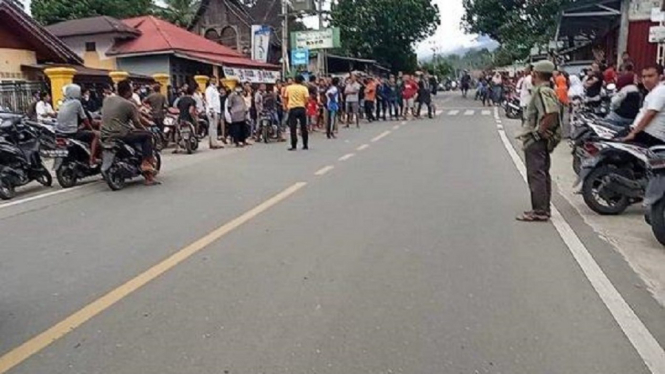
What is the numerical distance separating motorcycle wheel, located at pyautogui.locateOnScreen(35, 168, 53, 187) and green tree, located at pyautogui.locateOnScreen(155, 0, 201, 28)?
136ft

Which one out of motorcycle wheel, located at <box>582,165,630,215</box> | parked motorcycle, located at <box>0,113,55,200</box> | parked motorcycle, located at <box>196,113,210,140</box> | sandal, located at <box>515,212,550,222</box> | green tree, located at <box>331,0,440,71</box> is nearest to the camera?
sandal, located at <box>515,212,550,222</box>

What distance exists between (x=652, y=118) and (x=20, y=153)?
935 centimetres

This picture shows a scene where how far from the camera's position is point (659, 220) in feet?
23.2

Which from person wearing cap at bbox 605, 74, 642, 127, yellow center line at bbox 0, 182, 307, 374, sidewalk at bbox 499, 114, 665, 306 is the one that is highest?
person wearing cap at bbox 605, 74, 642, 127

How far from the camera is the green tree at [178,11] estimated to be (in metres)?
52.8

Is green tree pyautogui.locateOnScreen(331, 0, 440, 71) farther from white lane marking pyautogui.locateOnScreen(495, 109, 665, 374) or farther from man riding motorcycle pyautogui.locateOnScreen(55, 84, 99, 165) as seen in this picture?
white lane marking pyautogui.locateOnScreen(495, 109, 665, 374)

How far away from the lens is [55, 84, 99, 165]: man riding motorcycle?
1184cm

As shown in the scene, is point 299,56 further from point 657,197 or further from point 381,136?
point 657,197

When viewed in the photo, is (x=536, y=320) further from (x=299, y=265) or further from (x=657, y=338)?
(x=299, y=265)

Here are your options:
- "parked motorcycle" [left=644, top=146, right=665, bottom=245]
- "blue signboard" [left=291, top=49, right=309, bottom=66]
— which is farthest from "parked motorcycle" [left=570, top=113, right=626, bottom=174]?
"blue signboard" [left=291, top=49, right=309, bottom=66]

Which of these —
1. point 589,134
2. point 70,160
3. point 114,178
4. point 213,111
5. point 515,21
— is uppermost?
point 515,21

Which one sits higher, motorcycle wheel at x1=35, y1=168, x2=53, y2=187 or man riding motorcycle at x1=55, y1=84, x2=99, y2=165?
man riding motorcycle at x1=55, y1=84, x2=99, y2=165

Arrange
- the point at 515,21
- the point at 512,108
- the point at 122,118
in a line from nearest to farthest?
the point at 122,118
the point at 512,108
the point at 515,21

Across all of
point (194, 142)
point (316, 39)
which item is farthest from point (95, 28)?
point (194, 142)
